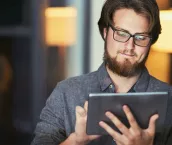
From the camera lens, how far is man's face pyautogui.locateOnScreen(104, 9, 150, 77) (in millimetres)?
1219

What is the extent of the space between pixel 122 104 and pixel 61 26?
0.75 metres

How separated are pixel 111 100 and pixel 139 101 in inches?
3.0

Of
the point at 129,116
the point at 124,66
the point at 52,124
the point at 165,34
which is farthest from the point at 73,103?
the point at 165,34

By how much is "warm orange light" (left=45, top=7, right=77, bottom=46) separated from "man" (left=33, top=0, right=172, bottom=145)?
34 centimetres

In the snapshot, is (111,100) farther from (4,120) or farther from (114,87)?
(4,120)

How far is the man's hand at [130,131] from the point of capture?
3.29ft

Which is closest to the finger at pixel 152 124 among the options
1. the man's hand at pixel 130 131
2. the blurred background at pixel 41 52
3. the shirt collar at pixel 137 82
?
the man's hand at pixel 130 131

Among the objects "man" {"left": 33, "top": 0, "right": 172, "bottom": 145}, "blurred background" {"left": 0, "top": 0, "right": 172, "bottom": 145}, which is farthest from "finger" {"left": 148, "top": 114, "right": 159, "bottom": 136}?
"blurred background" {"left": 0, "top": 0, "right": 172, "bottom": 145}

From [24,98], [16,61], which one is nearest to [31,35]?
[16,61]

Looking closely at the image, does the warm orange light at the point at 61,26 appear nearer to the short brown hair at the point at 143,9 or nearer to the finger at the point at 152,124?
the short brown hair at the point at 143,9

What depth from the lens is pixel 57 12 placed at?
165cm

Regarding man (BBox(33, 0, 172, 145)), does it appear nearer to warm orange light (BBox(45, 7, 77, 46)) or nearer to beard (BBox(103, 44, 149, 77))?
beard (BBox(103, 44, 149, 77))

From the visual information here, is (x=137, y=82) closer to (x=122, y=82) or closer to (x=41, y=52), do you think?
(x=122, y=82)

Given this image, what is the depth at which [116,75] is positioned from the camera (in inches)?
50.9
